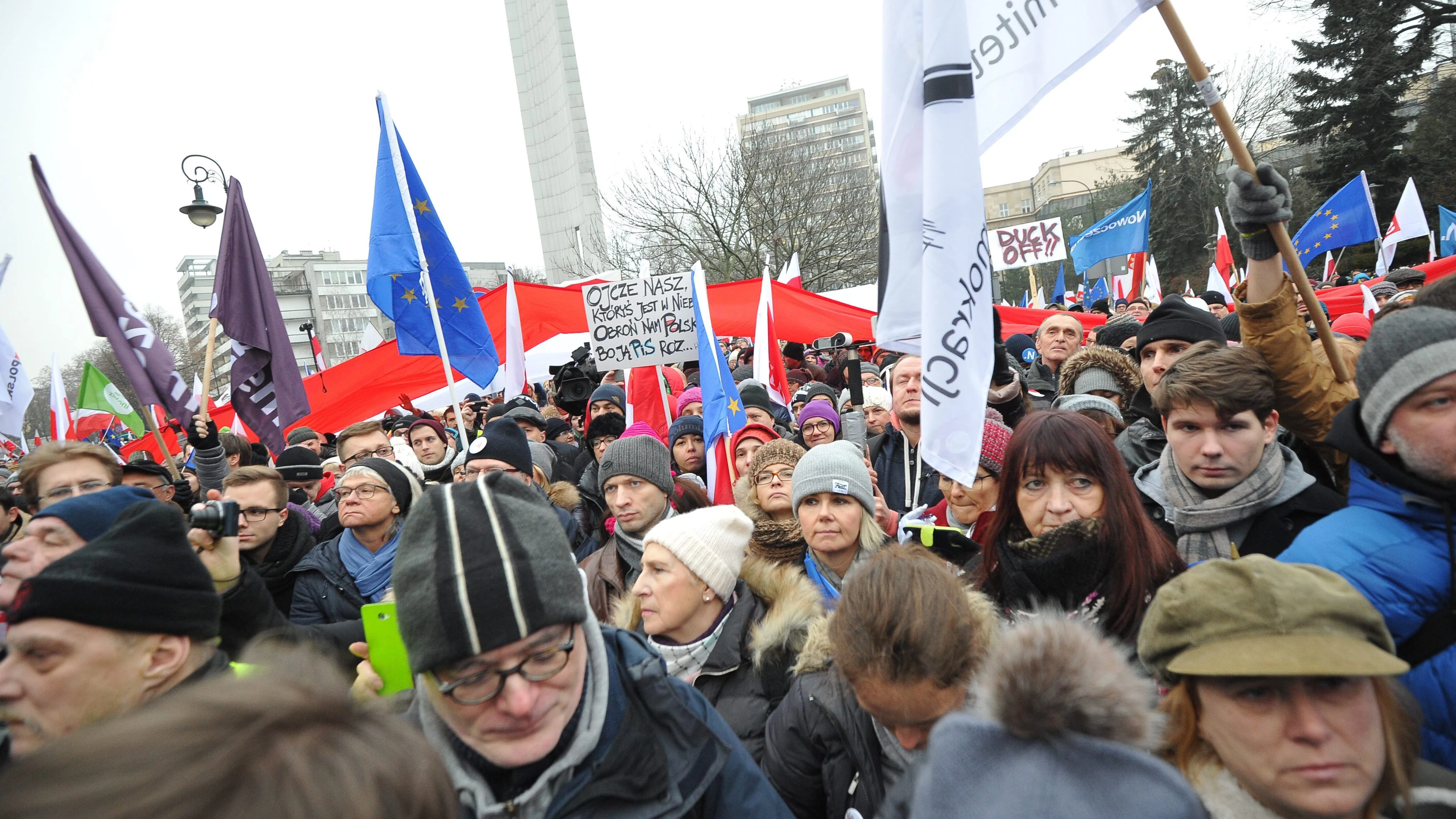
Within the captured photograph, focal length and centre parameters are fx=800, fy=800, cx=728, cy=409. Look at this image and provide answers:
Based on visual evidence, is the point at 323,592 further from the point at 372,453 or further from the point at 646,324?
the point at 646,324

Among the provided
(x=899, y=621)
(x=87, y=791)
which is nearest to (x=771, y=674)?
(x=899, y=621)

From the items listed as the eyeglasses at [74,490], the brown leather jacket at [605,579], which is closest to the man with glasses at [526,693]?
the brown leather jacket at [605,579]

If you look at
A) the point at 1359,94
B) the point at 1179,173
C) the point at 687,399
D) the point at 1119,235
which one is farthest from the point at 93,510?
the point at 1179,173

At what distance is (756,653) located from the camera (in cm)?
242

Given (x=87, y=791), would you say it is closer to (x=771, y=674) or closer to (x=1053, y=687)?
(x=1053, y=687)

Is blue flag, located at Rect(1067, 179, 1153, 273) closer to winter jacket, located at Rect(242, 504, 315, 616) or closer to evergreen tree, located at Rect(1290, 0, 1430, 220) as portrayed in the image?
winter jacket, located at Rect(242, 504, 315, 616)

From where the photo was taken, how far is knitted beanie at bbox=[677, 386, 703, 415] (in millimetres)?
6906

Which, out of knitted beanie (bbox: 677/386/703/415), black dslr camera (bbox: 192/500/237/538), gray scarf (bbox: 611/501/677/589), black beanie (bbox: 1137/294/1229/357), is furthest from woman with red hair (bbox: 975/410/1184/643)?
knitted beanie (bbox: 677/386/703/415)

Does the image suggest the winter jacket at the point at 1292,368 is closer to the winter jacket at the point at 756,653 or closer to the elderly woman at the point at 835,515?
the elderly woman at the point at 835,515

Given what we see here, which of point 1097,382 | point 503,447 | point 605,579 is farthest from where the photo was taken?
point 1097,382

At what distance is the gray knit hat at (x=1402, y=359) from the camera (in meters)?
1.75

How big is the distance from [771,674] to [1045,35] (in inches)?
86.9

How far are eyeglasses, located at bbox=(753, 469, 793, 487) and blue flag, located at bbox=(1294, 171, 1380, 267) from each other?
8972 mm

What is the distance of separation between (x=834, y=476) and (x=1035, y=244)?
1306cm
